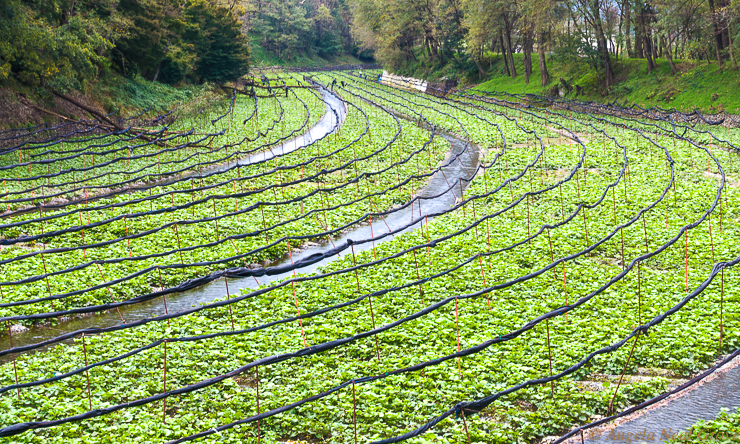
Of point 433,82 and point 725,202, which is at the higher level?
point 433,82

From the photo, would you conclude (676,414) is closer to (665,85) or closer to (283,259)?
(283,259)

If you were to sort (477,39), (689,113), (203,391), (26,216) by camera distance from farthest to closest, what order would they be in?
1. (477,39)
2. (689,113)
3. (26,216)
4. (203,391)

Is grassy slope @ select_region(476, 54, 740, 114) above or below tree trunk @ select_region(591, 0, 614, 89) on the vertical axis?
below

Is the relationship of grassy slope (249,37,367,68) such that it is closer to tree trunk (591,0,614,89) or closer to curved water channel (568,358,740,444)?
tree trunk (591,0,614,89)

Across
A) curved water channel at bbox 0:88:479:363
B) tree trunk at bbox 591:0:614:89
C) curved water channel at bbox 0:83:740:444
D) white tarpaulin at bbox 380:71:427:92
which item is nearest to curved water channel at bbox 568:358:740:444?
curved water channel at bbox 0:83:740:444

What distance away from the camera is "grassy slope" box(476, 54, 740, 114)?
37781 mm

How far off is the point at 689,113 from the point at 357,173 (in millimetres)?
23992

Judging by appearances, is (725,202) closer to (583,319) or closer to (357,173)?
(583,319)

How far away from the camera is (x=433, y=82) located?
7112 centimetres

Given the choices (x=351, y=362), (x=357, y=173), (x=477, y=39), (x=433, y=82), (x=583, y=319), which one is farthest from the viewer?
(x=433, y=82)

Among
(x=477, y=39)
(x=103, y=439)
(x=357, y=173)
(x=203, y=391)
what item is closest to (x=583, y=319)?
(x=203, y=391)

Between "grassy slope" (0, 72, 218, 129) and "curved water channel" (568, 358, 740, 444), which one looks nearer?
"curved water channel" (568, 358, 740, 444)

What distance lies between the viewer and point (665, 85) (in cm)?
4222

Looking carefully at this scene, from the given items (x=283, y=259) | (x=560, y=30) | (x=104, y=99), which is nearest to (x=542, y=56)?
(x=560, y=30)
